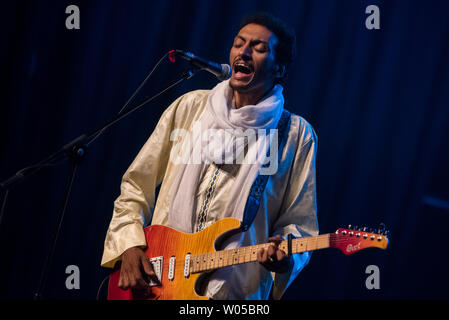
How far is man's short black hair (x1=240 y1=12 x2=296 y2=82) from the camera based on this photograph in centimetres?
249

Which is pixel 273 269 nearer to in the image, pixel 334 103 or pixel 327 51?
pixel 334 103

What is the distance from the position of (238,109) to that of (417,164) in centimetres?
150

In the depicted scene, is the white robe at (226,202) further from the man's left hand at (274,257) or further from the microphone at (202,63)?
the microphone at (202,63)

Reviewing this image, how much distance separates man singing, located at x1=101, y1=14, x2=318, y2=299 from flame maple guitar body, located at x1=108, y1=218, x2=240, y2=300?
2.1 inches

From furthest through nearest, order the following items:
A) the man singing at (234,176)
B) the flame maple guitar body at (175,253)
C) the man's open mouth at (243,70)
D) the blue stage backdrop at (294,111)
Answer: the blue stage backdrop at (294,111) → the man's open mouth at (243,70) → the man singing at (234,176) → the flame maple guitar body at (175,253)

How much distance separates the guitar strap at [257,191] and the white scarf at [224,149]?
3cm

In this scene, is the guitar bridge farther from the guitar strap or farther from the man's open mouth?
the man's open mouth

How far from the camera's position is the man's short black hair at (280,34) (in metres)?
2.49

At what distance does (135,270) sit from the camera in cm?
218

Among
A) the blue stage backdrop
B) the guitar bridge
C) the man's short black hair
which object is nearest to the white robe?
the guitar bridge

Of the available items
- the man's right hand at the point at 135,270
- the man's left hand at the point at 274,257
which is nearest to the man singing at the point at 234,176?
the man's right hand at the point at 135,270

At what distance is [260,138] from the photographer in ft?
7.48

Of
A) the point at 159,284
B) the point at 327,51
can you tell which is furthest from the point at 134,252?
the point at 327,51

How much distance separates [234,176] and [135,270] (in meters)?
0.68
